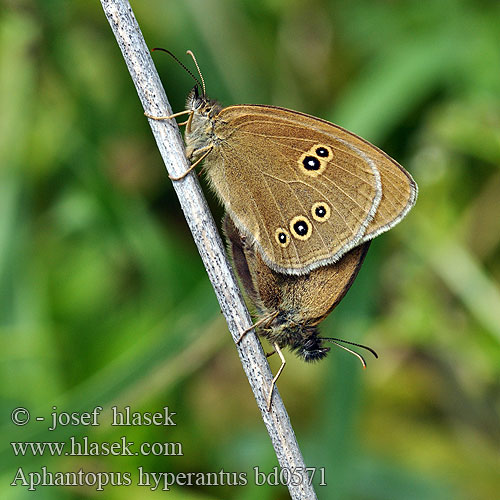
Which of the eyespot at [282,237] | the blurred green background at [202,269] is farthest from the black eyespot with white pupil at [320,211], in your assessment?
the blurred green background at [202,269]

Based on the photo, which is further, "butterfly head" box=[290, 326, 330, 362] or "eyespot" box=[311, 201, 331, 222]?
"eyespot" box=[311, 201, 331, 222]

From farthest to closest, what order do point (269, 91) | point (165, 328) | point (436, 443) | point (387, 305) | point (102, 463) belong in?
point (269, 91), point (387, 305), point (436, 443), point (165, 328), point (102, 463)

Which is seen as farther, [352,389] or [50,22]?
[50,22]

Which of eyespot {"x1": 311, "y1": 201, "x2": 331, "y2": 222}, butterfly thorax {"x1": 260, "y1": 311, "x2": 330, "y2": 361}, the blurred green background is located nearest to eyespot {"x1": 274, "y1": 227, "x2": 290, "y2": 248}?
eyespot {"x1": 311, "y1": 201, "x2": 331, "y2": 222}

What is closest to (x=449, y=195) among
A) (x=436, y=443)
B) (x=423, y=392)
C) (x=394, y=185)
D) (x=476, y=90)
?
(x=476, y=90)

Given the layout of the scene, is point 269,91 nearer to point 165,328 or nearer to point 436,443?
point 165,328

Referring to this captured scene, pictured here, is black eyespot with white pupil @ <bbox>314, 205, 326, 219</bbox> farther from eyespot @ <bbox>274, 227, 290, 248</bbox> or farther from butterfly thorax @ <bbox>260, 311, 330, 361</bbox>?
butterfly thorax @ <bbox>260, 311, 330, 361</bbox>

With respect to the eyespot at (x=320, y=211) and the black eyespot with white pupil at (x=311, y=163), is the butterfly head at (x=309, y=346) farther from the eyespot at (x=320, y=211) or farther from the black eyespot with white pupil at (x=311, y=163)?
the black eyespot with white pupil at (x=311, y=163)

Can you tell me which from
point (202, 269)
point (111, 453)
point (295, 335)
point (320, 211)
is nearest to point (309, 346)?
point (295, 335)

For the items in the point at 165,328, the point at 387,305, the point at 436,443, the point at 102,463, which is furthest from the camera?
the point at 387,305
